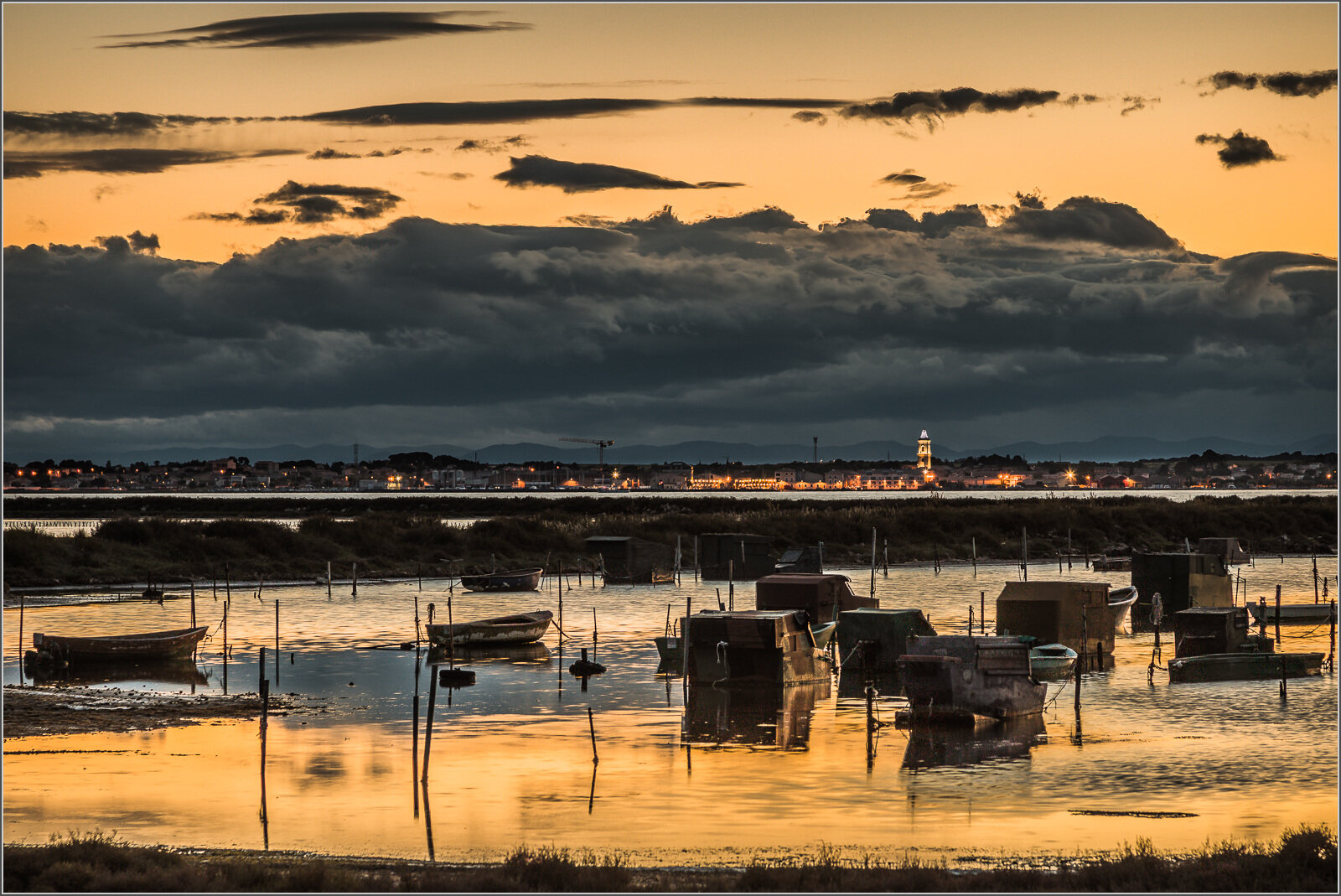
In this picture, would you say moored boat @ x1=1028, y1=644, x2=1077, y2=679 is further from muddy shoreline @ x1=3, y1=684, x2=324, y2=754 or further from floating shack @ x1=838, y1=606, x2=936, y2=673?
muddy shoreline @ x1=3, y1=684, x2=324, y2=754

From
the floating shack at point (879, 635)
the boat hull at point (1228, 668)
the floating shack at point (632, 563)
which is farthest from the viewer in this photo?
the floating shack at point (632, 563)

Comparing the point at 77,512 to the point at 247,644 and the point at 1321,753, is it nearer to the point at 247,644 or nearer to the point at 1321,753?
the point at 247,644

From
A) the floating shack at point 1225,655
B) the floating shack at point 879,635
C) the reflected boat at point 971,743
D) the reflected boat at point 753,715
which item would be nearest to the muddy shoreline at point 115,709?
the reflected boat at point 753,715

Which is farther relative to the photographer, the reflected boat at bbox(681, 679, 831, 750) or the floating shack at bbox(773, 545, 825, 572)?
the floating shack at bbox(773, 545, 825, 572)

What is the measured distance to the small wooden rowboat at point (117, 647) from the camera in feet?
137

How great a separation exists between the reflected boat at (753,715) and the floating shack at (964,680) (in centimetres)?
297

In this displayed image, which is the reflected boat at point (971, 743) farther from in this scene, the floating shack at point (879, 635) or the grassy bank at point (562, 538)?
the grassy bank at point (562, 538)

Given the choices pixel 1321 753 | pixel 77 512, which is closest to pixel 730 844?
pixel 1321 753

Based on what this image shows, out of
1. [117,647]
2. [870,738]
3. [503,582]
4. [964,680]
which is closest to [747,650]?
[964,680]

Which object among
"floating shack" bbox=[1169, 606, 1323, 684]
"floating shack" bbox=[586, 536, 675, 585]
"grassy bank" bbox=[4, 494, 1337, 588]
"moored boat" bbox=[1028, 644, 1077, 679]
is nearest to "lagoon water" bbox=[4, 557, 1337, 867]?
"floating shack" bbox=[1169, 606, 1323, 684]

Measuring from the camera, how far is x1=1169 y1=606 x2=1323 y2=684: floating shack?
40.1 m

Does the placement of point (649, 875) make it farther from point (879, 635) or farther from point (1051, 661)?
point (879, 635)

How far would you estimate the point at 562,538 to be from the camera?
94250 millimetres

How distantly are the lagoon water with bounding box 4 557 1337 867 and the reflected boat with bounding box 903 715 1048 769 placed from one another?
12 cm
